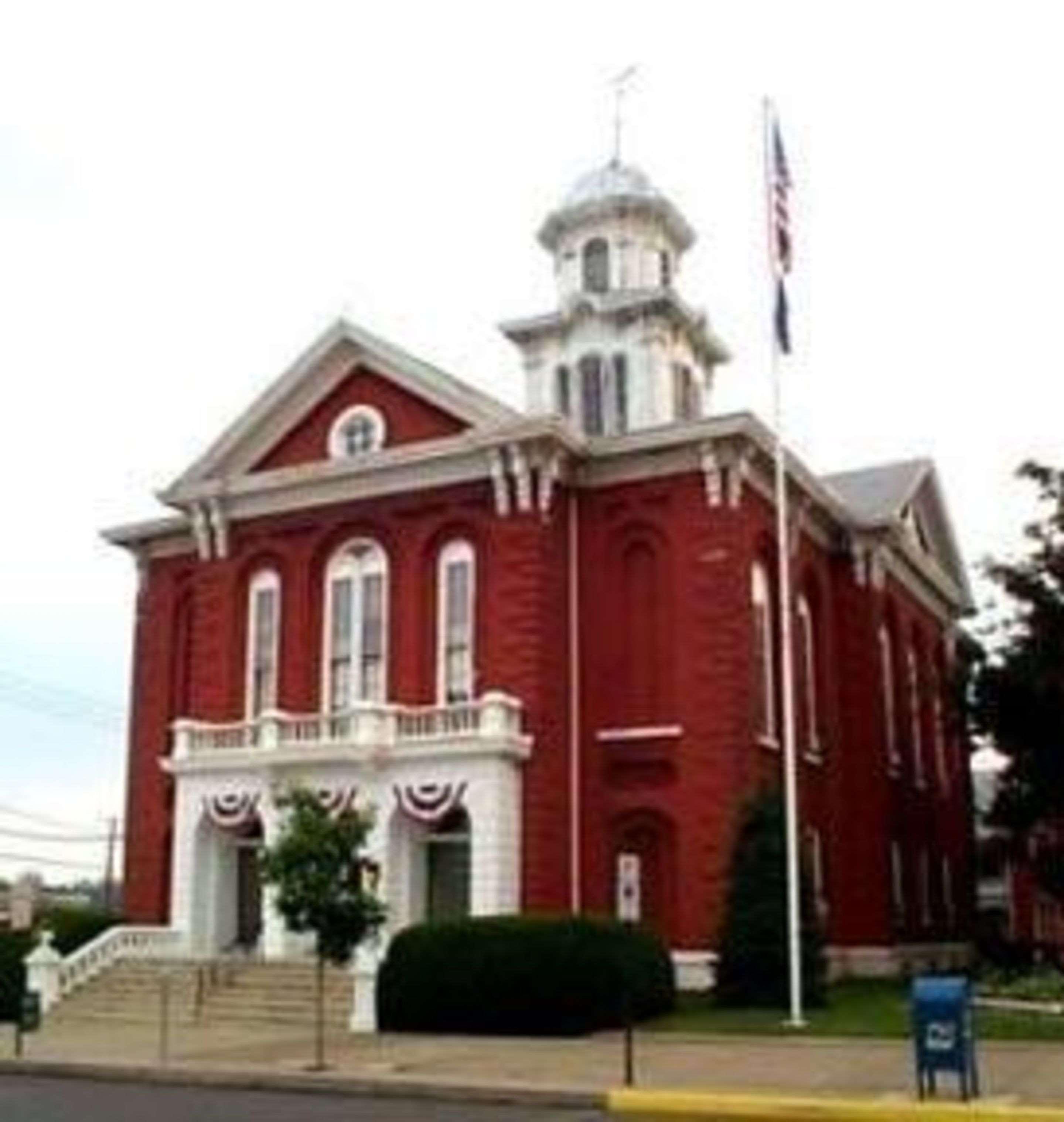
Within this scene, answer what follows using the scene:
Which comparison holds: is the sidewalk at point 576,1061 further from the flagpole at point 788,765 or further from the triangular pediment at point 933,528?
the triangular pediment at point 933,528

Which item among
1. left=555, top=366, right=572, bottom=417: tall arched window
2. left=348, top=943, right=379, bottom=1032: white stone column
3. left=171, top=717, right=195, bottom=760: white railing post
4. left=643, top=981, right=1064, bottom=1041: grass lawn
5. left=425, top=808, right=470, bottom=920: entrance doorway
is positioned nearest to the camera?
left=643, top=981, right=1064, bottom=1041: grass lawn

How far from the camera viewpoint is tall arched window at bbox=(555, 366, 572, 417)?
49.5 metres

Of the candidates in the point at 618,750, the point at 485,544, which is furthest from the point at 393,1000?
the point at 485,544

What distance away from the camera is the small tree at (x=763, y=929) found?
110ft

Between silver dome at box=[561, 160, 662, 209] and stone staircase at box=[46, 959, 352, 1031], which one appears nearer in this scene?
stone staircase at box=[46, 959, 352, 1031]

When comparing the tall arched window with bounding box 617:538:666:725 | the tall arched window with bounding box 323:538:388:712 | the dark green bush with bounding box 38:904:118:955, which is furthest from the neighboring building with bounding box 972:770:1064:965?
the dark green bush with bounding box 38:904:118:955

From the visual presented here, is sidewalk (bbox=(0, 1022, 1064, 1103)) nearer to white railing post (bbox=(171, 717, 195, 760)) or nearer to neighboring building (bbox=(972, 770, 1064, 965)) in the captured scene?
white railing post (bbox=(171, 717, 195, 760))

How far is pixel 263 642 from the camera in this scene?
4350 centimetres

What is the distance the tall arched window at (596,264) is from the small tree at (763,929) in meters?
19.6

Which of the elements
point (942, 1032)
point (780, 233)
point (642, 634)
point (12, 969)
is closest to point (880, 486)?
point (642, 634)

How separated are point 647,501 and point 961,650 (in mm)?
9898

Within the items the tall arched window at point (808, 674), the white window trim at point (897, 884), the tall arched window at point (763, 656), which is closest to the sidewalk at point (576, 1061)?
the tall arched window at point (763, 656)

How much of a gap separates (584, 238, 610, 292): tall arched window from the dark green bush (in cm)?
2052

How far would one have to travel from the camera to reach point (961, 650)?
1761 inches
